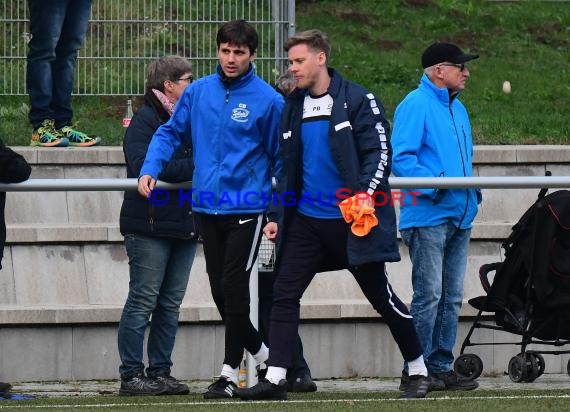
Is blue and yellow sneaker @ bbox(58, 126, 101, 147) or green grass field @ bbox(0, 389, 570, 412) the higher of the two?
blue and yellow sneaker @ bbox(58, 126, 101, 147)

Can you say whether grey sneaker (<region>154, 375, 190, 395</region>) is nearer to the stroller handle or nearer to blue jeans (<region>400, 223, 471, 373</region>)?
blue jeans (<region>400, 223, 471, 373</region>)

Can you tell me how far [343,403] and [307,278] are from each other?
0.67 m

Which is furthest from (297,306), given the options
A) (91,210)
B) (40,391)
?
(91,210)

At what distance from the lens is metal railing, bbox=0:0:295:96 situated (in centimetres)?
1386

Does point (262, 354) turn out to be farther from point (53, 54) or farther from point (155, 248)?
point (53, 54)

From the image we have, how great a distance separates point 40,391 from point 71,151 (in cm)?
281

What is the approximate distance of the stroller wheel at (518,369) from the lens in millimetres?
9438

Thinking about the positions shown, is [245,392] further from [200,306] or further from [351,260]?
[200,306]

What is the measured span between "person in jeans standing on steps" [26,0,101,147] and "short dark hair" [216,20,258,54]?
3.82 m

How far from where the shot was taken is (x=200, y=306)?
1007 cm

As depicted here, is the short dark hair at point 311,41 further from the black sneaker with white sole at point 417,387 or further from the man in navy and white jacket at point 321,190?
the black sneaker with white sole at point 417,387

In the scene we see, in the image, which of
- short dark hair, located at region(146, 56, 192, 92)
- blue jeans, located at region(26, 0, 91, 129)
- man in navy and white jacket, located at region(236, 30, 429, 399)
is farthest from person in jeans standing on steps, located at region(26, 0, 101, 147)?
man in navy and white jacket, located at region(236, 30, 429, 399)

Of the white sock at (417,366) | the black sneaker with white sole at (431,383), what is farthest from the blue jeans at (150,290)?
the white sock at (417,366)

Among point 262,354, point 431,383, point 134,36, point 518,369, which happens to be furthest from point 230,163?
point 134,36
